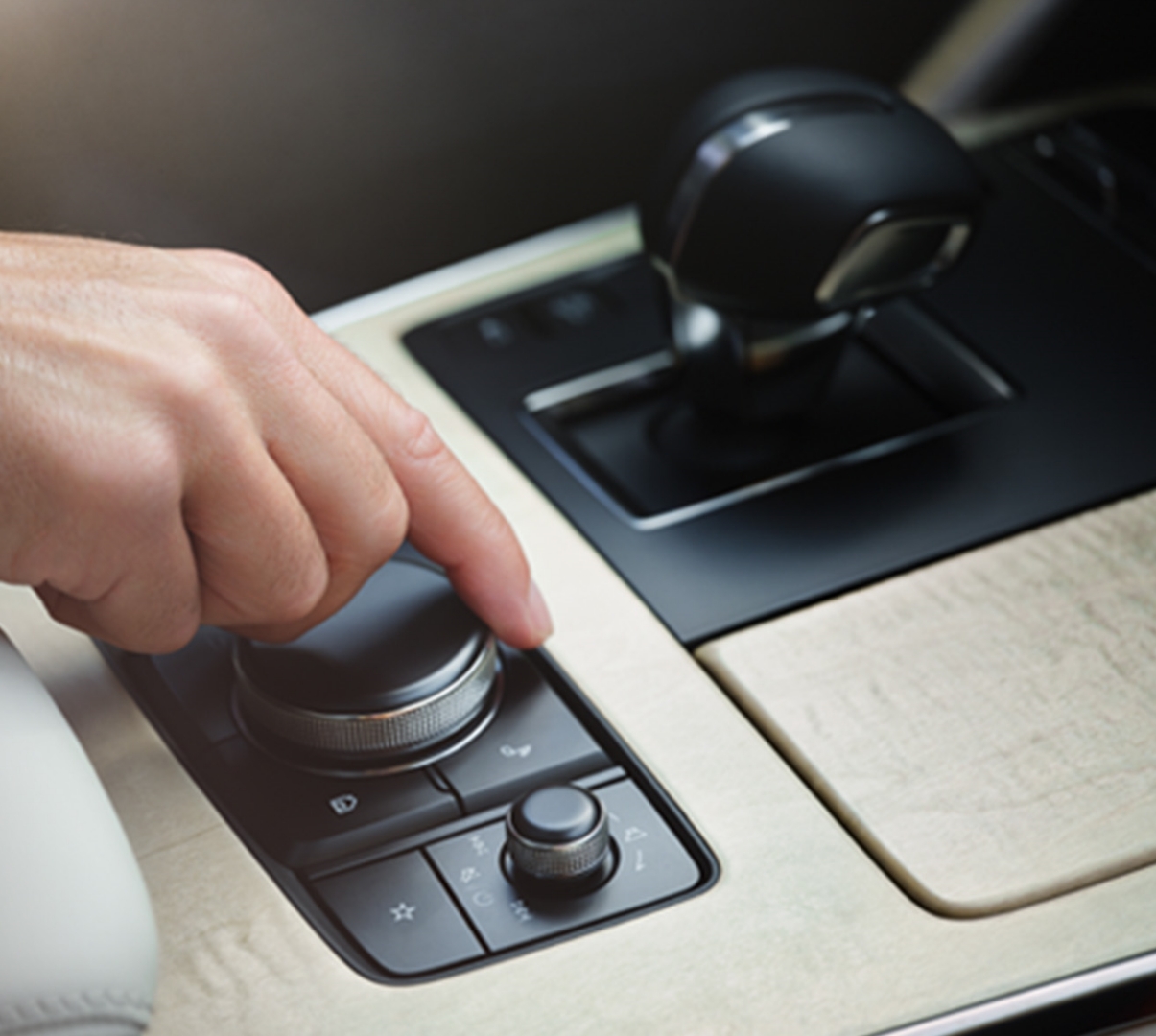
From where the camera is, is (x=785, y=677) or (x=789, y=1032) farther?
(x=785, y=677)

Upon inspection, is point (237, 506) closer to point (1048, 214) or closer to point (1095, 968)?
point (1095, 968)

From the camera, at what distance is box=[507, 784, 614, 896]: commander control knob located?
1.50ft

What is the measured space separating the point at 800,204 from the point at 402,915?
32cm

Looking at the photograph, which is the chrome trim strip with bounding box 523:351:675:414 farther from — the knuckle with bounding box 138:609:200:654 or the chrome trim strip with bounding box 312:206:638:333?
the knuckle with bounding box 138:609:200:654

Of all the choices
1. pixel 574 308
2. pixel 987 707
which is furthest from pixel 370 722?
pixel 574 308

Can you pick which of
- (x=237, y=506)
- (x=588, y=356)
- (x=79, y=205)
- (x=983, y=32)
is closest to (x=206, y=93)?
(x=79, y=205)

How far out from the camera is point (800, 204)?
0.58m

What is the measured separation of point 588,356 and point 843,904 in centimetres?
35

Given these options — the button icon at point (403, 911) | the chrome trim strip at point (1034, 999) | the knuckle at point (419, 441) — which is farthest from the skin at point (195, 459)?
the chrome trim strip at point (1034, 999)

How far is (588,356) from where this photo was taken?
72 cm

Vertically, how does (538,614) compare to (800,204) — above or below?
below

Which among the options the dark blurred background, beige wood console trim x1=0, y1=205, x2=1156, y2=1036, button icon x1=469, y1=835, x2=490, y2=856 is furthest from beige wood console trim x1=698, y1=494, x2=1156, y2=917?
the dark blurred background

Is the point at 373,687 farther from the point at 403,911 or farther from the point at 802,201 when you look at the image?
the point at 802,201

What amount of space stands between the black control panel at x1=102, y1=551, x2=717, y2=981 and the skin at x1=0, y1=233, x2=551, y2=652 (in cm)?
3
